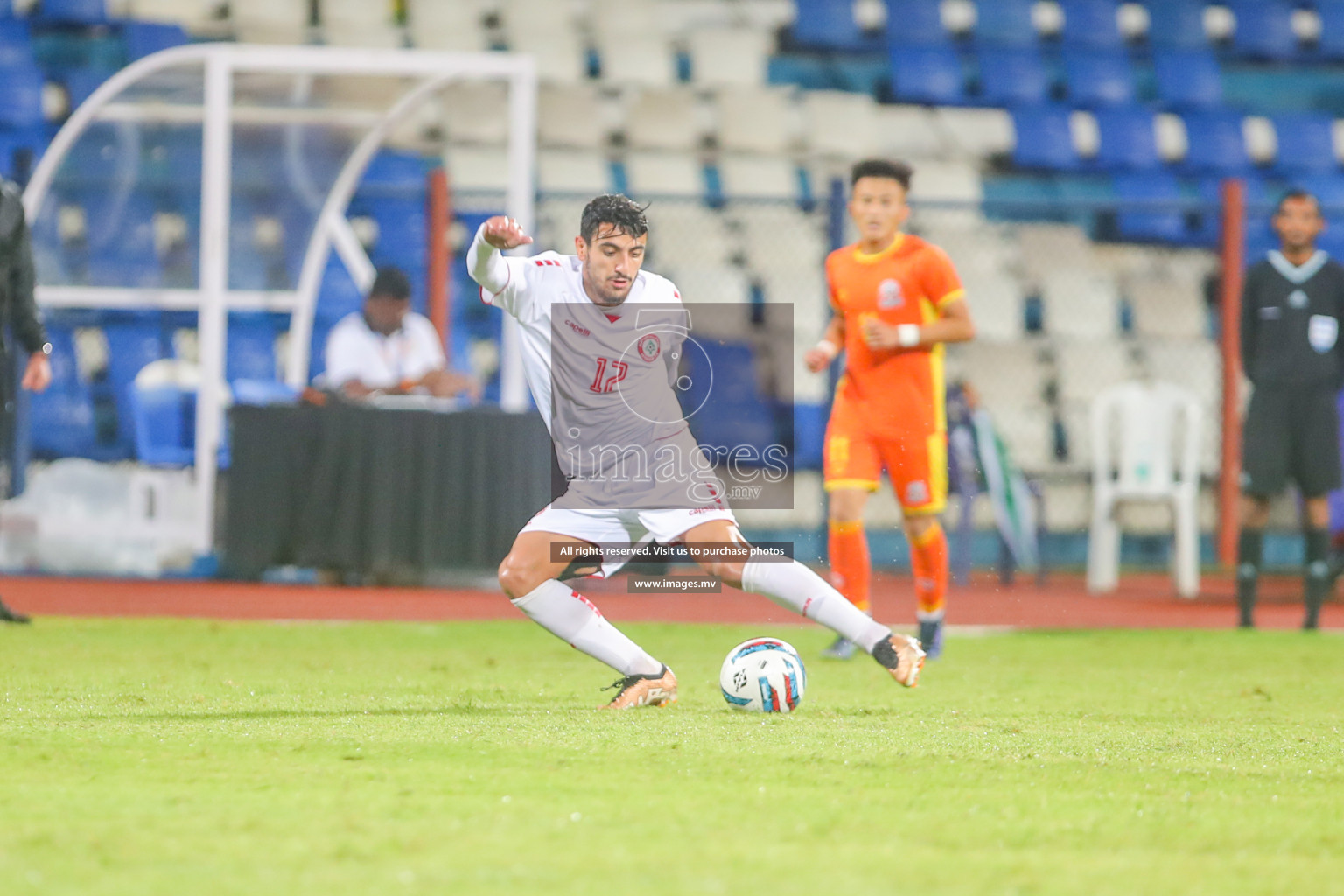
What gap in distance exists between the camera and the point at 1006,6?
1602 cm

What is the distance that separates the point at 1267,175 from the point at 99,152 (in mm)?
9747

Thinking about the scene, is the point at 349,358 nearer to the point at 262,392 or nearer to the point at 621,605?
the point at 262,392

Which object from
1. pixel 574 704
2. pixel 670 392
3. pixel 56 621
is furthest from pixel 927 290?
pixel 56 621

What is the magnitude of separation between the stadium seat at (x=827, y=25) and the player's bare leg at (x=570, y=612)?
10845mm

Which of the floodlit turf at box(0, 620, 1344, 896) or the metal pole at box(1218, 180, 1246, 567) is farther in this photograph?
the metal pole at box(1218, 180, 1246, 567)

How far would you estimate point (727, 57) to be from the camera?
604 inches

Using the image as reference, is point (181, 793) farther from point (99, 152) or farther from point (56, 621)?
point (99, 152)

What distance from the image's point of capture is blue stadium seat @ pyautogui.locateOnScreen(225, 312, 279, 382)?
12.9 metres

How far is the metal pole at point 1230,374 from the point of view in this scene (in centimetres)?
1198

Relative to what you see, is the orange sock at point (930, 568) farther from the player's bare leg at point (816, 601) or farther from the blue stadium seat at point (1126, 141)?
the blue stadium seat at point (1126, 141)

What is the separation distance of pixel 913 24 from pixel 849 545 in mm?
9484

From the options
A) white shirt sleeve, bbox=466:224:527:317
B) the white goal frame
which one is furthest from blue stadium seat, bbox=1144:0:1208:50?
white shirt sleeve, bbox=466:224:527:317

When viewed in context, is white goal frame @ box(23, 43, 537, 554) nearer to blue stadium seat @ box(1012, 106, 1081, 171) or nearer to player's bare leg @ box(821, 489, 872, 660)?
player's bare leg @ box(821, 489, 872, 660)

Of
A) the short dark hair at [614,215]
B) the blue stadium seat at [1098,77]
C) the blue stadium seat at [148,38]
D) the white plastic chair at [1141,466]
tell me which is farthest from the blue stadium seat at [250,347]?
the short dark hair at [614,215]
